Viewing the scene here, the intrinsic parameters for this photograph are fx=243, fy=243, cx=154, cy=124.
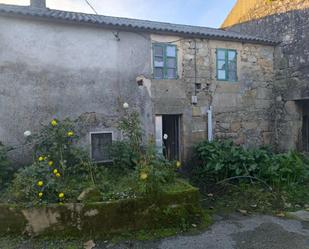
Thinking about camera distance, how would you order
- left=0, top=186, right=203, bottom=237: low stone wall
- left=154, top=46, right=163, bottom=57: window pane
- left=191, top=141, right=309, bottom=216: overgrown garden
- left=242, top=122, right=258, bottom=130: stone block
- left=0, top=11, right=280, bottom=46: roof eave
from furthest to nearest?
left=242, top=122, right=258, bottom=130: stone block, left=154, top=46, right=163, bottom=57: window pane, left=0, top=11, right=280, bottom=46: roof eave, left=191, top=141, right=309, bottom=216: overgrown garden, left=0, top=186, right=203, bottom=237: low stone wall

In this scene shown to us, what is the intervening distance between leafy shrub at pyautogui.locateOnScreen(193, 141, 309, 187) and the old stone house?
2.65 ft

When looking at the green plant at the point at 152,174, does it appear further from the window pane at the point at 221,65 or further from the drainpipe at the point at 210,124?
the window pane at the point at 221,65

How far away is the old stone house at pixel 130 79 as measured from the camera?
Result: 5512 mm

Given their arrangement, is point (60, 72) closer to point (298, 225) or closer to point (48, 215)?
point (48, 215)

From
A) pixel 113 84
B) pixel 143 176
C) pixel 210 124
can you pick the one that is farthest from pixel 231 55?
pixel 143 176

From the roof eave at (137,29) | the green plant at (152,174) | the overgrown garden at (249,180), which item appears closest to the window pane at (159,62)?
the roof eave at (137,29)

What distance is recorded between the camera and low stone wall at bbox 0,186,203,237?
3.67m

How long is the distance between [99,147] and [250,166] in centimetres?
383

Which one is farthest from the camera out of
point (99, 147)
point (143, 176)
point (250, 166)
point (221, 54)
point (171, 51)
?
point (221, 54)

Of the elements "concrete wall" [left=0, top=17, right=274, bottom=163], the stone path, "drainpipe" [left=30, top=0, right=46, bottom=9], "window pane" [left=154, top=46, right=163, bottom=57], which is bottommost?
the stone path

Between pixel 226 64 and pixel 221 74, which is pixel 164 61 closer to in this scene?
pixel 221 74

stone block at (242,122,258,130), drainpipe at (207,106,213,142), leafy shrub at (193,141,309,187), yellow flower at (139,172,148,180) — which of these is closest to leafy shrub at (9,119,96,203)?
yellow flower at (139,172,148,180)

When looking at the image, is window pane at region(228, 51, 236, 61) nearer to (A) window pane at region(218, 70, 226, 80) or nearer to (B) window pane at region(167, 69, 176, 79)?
(A) window pane at region(218, 70, 226, 80)

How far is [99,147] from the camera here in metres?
6.28
